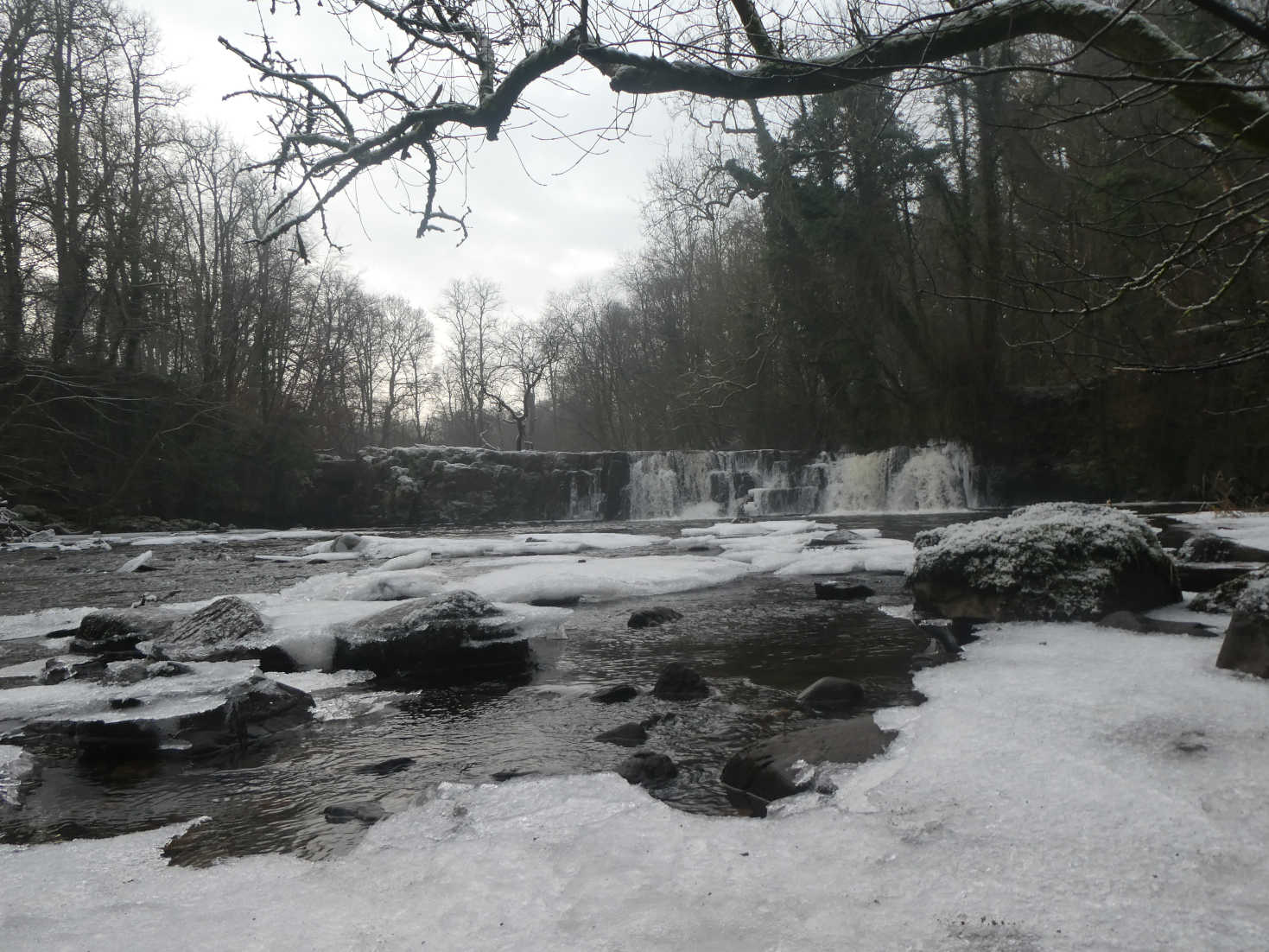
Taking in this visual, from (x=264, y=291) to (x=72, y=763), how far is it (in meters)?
24.0

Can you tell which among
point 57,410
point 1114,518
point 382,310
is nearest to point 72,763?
point 1114,518

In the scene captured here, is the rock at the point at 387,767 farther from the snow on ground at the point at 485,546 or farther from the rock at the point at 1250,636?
the snow on ground at the point at 485,546

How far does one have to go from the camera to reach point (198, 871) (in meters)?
2.03

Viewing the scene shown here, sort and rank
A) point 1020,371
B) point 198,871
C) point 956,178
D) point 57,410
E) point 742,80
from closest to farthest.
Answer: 1. point 198,871
2. point 742,80
3. point 57,410
4. point 956,178
5. point 1020,371

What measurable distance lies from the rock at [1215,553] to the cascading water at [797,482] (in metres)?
13.0

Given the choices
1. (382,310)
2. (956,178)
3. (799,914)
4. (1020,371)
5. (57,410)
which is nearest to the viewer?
(799,914)

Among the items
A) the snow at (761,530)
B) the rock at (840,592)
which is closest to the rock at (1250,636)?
the rock at (840,592)

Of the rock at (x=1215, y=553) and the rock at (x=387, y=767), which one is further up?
the rock at (x=1215, y=553)

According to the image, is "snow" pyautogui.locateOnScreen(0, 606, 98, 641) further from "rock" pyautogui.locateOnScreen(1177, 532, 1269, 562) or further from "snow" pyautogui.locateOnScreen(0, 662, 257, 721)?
"rock" pyautogui.locateOnScreen(1177, 532, 1269, 562)

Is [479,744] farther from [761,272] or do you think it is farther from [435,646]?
[761,272]

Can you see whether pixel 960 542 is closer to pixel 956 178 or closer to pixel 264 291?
pixel 956 178

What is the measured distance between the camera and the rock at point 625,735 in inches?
120

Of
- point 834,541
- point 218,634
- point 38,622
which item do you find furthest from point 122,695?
point 834,541

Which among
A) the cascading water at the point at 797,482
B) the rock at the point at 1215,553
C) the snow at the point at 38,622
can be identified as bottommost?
the snow at the point at 38,622
